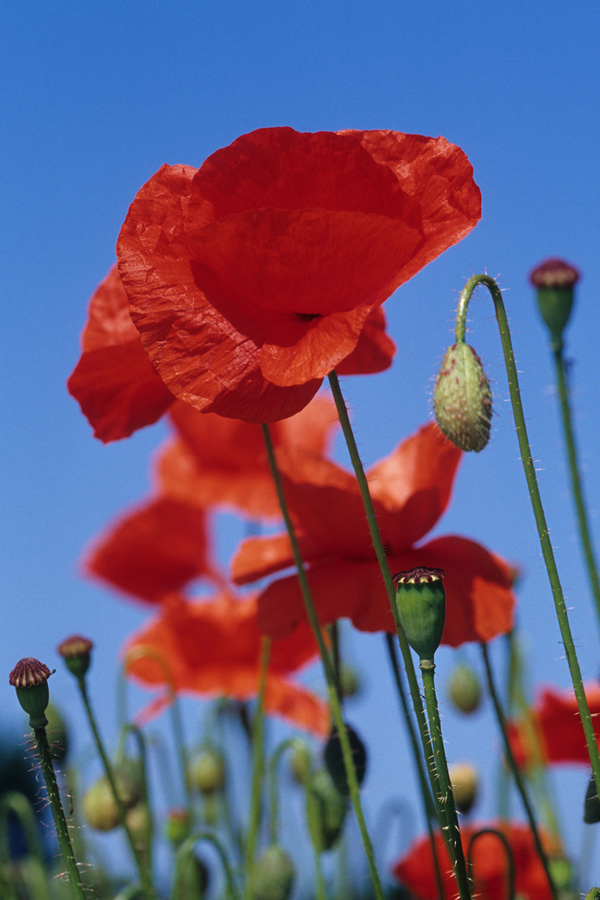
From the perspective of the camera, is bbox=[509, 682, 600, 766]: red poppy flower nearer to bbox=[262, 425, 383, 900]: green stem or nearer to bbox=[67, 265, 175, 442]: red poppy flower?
bbox=[262, 425, 383, 900]: green stem

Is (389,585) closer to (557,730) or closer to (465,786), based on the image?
(557,730)

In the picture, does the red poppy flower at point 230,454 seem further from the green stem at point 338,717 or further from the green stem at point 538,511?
the green stem at point 538,511

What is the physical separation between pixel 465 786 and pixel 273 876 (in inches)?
19.4

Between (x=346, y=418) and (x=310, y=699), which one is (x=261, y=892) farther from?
(x=346, y=418)

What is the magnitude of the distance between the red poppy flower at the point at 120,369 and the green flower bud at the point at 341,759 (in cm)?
41

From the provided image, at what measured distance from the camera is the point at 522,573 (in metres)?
2.14

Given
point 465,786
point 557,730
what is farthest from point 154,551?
point 557,730

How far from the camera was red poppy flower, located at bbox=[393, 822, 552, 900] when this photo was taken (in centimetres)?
159

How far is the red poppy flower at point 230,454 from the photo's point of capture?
2037mm

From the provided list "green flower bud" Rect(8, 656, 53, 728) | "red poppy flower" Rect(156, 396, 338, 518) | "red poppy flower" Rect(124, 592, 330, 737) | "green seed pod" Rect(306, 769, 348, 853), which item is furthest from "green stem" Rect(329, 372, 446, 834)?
"red poppy flower" Rect(156, 396, 338, 518)

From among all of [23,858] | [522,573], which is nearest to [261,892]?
[522,573]

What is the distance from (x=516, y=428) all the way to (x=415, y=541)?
378 millimetres

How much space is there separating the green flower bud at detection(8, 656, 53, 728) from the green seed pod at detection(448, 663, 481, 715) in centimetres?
128

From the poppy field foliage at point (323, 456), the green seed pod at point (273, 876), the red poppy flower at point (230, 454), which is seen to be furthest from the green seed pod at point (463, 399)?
the red poppy flower at point (230, 454)
